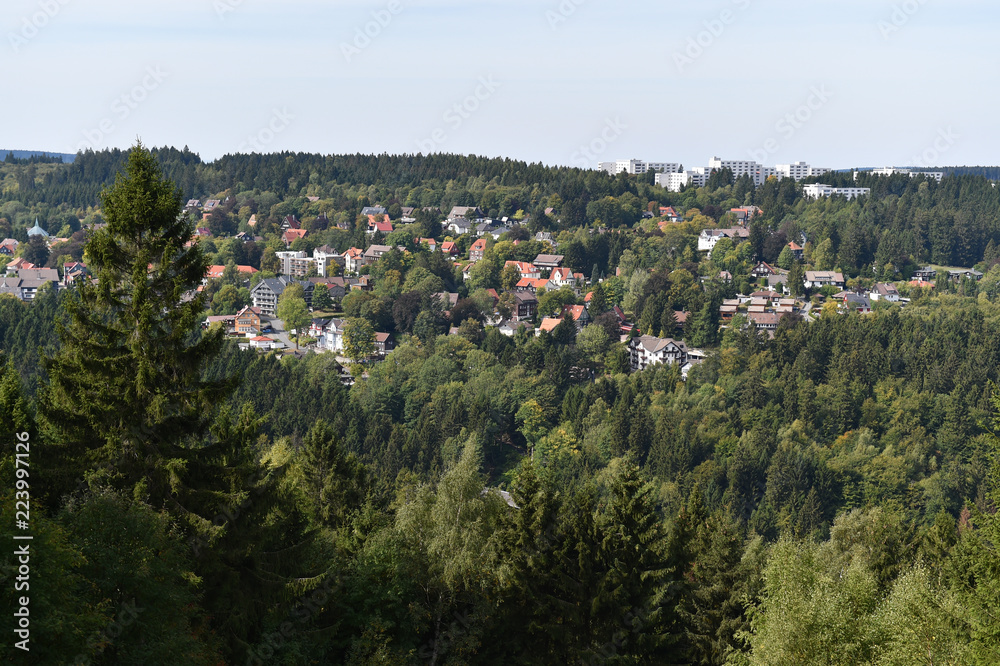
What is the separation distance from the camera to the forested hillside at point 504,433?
504 inches

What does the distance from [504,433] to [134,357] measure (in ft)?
211

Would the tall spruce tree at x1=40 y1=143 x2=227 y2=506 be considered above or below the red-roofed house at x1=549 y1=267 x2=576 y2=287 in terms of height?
above

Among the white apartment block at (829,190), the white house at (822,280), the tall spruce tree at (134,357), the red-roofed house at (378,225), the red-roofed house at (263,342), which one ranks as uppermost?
the white apartment block at (829,190)

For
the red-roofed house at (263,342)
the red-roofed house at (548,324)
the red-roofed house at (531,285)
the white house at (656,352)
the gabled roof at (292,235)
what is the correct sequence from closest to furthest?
the white house at (656,352), the red-roofed house at (263,342), the red-roofed house at (548,324), the red-roofed house at (531,285), the gabled roof at (292,235)

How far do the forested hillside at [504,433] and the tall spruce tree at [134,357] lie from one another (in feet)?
0.14

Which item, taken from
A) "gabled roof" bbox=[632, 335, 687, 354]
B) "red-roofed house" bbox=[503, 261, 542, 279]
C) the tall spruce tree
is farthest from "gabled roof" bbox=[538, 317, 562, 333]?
the tall spruce tree

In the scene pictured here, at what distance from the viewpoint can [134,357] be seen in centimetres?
1270

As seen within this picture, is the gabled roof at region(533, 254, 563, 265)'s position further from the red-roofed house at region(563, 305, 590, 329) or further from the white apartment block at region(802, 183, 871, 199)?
the white apartment block at region(802, 183, 871, 199)

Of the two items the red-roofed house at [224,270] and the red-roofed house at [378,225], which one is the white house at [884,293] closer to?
the red-roofed house at [378,225]

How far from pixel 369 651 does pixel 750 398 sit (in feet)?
217

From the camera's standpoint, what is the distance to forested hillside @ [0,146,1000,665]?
504 inches

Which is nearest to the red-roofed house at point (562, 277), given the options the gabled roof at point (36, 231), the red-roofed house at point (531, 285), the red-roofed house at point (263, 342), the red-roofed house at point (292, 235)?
the red-roofed house at point (531, 285)

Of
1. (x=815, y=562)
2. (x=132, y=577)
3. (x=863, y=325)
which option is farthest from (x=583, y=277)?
(x=132, y=577)

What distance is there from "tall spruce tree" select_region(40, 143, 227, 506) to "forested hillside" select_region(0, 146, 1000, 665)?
0.14 feet
